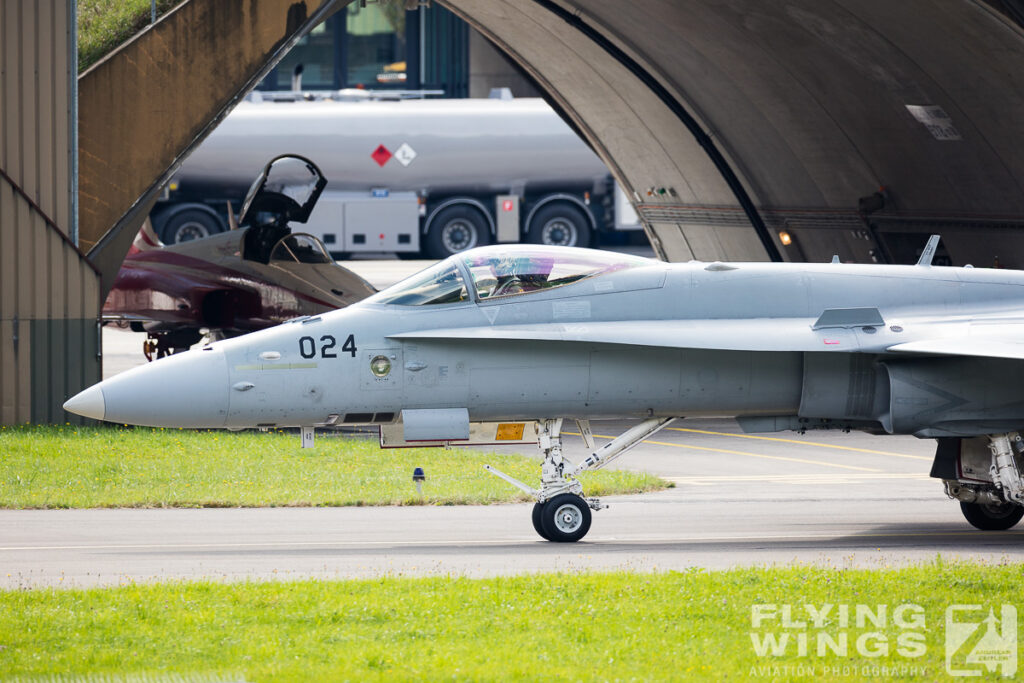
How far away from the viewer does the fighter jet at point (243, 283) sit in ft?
85.3

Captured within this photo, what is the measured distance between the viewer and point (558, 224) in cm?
4531

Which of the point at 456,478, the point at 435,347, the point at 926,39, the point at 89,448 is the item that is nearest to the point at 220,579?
the point at 435,347

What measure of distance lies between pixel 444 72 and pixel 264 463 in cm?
4606

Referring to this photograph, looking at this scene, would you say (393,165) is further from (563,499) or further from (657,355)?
(563,499)

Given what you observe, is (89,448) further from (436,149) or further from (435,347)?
(436,149)

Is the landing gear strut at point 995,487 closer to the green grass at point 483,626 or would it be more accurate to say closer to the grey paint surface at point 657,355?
the grey paint surface at point 657,355

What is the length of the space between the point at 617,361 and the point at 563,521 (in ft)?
5.15

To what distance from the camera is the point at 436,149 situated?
43188 mm

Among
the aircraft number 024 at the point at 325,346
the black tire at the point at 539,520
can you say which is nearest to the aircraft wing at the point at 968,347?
the black tire at the point at 539,520

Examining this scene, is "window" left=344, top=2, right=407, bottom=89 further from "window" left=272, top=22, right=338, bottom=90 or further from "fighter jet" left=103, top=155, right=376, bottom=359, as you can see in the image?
"fighter jet" left=103, top=155, right=376, bottom=359

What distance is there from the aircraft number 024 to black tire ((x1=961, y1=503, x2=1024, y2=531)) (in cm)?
647

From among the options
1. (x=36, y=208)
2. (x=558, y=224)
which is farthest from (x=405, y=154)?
(x=36, y=208)

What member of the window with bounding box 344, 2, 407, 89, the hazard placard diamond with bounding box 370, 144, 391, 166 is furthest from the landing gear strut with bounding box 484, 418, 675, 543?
the window with bounding box 344, 2, 407, 89

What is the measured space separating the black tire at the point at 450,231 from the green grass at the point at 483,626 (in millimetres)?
34407
